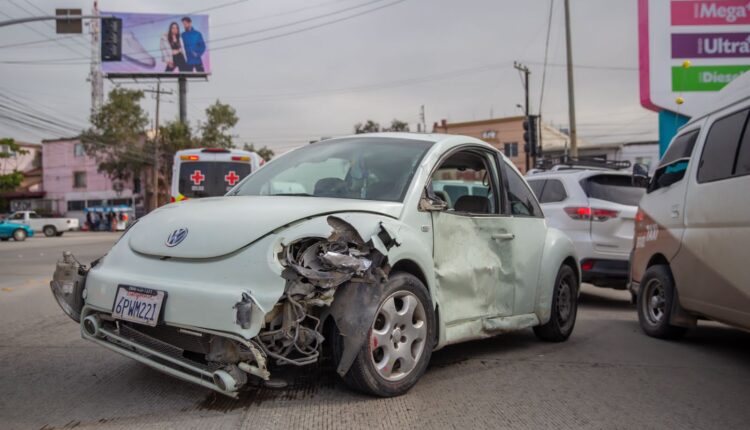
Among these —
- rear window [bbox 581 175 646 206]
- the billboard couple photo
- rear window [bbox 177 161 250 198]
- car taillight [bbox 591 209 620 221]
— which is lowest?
car taillight [bbox 591 209 620 221]

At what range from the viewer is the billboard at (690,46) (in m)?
15.6

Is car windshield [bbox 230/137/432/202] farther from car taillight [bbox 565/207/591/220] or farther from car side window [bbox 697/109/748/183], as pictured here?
car taillight [bbox 565/207/591/220]

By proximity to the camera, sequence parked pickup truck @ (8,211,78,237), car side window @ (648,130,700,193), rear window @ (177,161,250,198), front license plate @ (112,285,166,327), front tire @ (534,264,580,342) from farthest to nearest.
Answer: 1. parked pickup truck @ (8,211,78,237)
2. rear window @ (177,161,250,198)
3. car side window @ (648,130,700,193)
4. front tire @ (534,264,580,342)
5. front license plate @ (112,285,166,327)

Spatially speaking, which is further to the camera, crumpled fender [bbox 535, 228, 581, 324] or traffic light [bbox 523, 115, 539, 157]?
traffic light [bbox 523, 115, 539, 157]

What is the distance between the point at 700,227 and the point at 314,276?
3353 millimetres

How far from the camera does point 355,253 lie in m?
3.23

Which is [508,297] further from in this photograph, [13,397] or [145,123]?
[145,123]

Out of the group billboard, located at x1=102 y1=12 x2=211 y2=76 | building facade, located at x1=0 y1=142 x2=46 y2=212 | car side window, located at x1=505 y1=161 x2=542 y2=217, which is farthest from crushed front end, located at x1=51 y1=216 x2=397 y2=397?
building facade, located at x1=0 y1=142 x2=46 y2=212

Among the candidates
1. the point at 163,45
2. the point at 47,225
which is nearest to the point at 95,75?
the point at 163,45

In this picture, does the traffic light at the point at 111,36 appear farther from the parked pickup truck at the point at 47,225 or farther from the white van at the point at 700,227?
the parked pickup truck at the point at 47,225

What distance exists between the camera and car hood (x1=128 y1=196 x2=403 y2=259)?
129 inches

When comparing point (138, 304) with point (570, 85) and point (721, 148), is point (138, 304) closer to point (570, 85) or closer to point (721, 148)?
point (721, 148)

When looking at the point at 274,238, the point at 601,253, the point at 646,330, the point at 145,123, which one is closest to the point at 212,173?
the point at 601,253

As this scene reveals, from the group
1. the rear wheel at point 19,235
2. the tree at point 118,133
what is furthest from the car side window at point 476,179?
the tree at point 118,133
